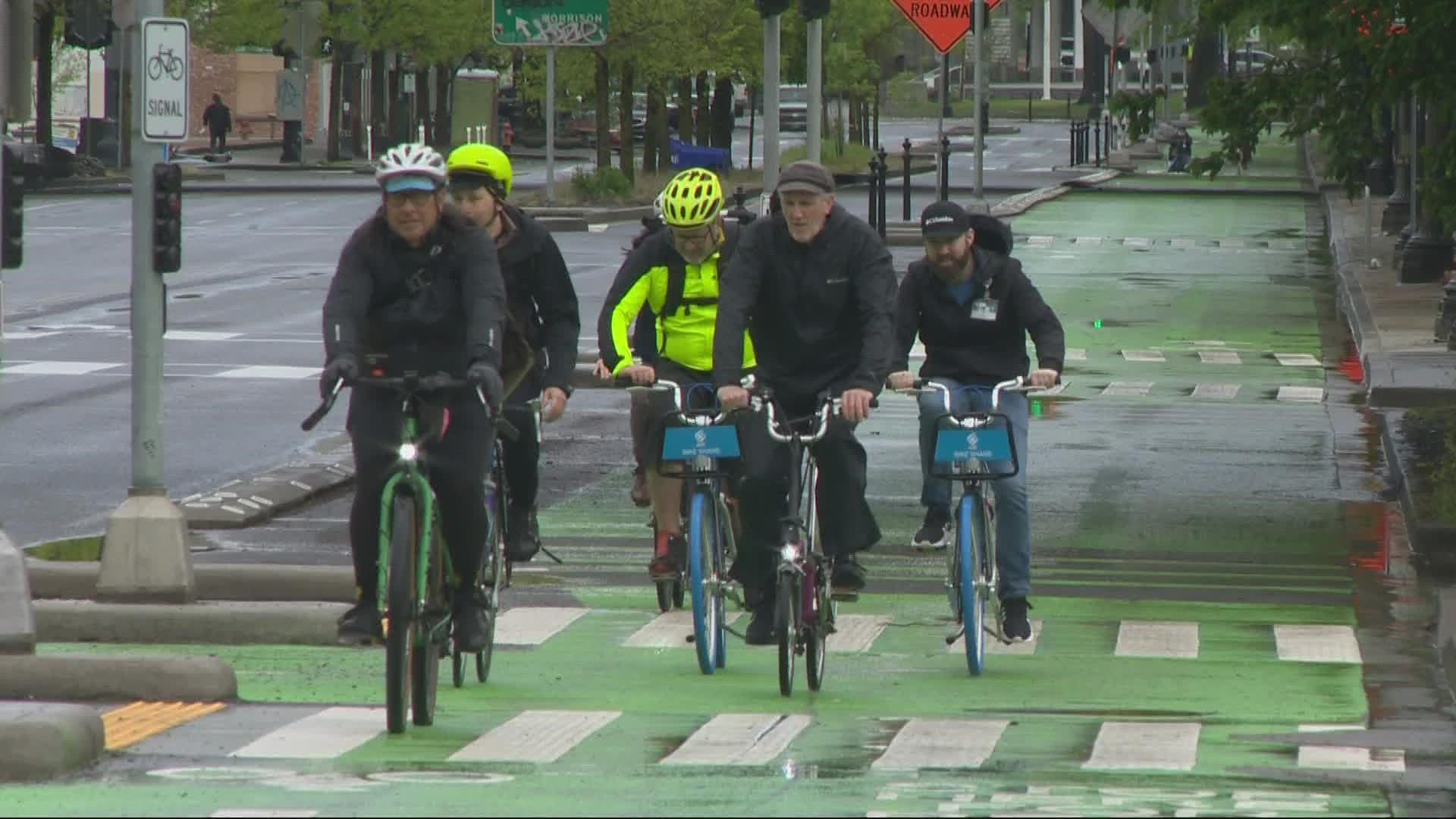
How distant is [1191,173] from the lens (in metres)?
17.8

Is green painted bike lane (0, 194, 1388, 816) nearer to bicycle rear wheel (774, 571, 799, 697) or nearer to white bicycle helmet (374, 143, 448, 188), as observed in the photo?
bicycle rear wheel (774, 571, 799, 697)

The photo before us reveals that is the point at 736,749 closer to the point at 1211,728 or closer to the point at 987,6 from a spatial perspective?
the point at 1211,728

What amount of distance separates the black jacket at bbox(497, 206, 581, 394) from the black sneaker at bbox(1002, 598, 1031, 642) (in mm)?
1972

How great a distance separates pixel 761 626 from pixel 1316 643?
2.59 m

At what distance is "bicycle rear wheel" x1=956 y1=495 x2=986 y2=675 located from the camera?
1064cm

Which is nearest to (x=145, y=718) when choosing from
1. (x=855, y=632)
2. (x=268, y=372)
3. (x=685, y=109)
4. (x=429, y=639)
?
(x=429, y=639)

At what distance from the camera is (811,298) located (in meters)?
10.5

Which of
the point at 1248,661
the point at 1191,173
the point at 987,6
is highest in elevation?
the point at 987,6

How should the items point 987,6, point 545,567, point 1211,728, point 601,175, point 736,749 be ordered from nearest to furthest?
point 736,749
point 1211,728
point 545,567
point 987,6
point 601,175

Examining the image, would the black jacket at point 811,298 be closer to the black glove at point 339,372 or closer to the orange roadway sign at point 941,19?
the black glove at point 339,372

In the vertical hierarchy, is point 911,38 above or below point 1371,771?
above

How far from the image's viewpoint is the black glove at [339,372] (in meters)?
8.80

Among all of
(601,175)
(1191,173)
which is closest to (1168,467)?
(1191,173)

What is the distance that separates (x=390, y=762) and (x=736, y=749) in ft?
3.62
